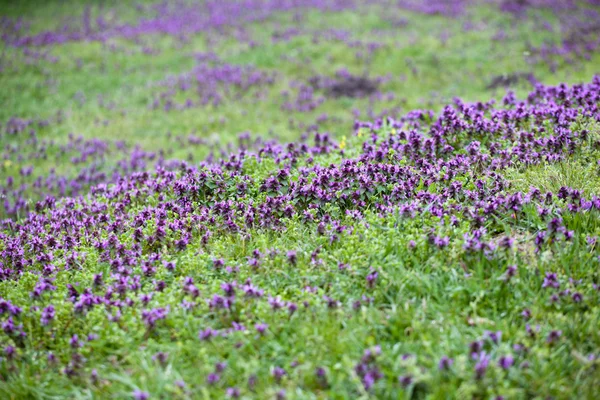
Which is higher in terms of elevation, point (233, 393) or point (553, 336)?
point (553, 336)

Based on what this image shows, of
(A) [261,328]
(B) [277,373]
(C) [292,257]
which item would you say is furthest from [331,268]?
(B) [277,373]

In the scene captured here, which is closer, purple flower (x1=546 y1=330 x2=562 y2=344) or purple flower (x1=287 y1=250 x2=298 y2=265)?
purple flower (x1=546 y1=330 x2=562 y2=344)

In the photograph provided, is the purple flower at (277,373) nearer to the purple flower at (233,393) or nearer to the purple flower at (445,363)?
the purple flower at (233,393)

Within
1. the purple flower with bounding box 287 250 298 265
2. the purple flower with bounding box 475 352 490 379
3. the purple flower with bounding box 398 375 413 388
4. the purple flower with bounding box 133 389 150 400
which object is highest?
the purple flower with bounding box 287 250 298 265

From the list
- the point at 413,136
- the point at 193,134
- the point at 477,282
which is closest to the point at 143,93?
the point at 193,134

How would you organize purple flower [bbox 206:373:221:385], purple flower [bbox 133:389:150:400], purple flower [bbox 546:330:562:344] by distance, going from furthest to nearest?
purple flower [bbox 546:330:562:344] → purple flower [bbox 206:373:221:385] → purple flower [bbox 133:389:150:400]

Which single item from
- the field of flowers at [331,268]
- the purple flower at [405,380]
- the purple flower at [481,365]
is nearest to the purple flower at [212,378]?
the field of flowers at [331,268]

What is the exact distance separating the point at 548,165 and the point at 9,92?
49.5 feet

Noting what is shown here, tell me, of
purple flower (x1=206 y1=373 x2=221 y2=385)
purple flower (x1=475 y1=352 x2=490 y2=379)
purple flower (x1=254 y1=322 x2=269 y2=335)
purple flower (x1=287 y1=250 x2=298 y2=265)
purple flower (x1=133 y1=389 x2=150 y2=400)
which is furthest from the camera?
purple flower (x1=287 y1=250 x2=298 y2=265)

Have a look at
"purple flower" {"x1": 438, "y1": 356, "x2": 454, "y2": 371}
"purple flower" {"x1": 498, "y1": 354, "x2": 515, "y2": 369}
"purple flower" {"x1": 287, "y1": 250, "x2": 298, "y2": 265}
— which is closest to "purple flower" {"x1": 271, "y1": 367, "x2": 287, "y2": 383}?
"purple flower" {"x1": 438, "y1": 356, "x2": 454, "y2": 371}

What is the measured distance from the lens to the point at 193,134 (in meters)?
13.2

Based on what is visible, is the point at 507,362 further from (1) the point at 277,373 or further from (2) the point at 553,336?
(1) the point at 277,373

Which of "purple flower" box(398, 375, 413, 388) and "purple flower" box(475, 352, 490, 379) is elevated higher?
"purple flower" box(475, 352, 490, 379)

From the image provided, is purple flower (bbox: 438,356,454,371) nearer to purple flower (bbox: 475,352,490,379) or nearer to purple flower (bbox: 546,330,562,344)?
purple flower (bbox: 475,352,490,379)
